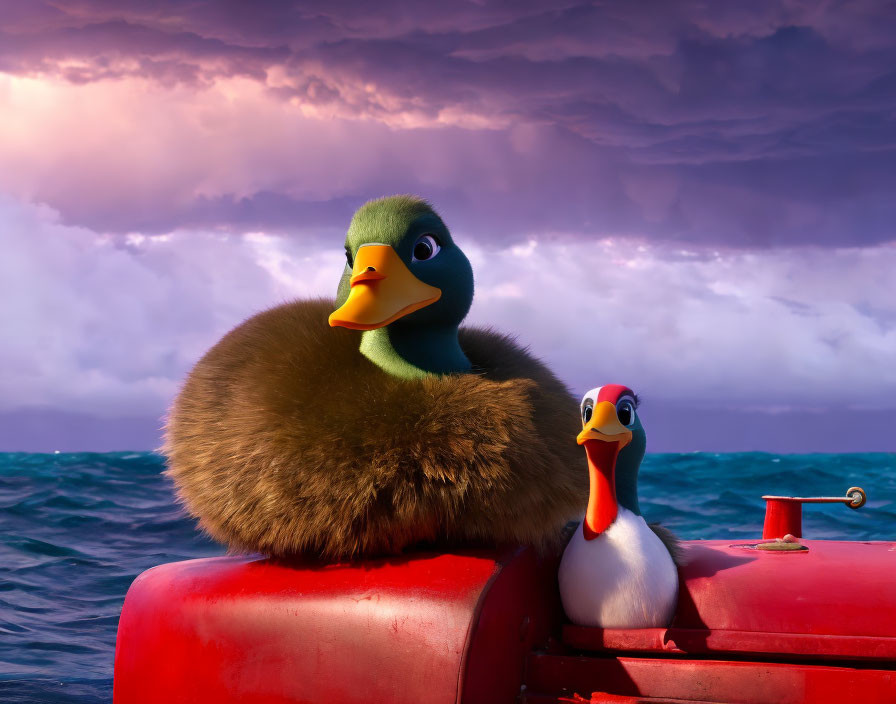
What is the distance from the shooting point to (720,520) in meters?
6.01

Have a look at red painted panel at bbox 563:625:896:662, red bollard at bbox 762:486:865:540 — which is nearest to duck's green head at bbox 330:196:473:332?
red painted panel at bbox 563:625:896:662

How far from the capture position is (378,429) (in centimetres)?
185

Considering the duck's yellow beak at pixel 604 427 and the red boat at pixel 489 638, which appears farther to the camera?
the duck's yellow beak at pixel 604 427

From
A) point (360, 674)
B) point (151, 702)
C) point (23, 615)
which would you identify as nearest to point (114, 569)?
point (23, 615)

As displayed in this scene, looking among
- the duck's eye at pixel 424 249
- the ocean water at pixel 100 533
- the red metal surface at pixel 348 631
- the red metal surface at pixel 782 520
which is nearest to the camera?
the red metal surface at pixel 348 631

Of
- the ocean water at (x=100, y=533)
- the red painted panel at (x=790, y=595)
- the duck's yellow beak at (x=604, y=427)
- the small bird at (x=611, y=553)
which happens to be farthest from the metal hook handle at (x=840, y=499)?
the ocean water at (x=100, y=533)

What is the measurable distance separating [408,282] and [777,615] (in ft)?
3.25

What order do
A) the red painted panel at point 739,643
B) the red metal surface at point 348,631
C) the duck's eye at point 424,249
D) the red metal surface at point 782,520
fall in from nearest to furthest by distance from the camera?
the red metal surface at point 348,631
the red painted panel at point 739,643
the duck's eye at point 424,249
the red metal surface at point 782,520

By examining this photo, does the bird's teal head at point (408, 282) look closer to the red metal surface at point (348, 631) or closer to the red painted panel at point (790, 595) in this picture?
the red metal surface at point (348, 631)

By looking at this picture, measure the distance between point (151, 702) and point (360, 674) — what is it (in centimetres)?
53

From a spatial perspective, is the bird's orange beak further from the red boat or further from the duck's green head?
the duck's green head

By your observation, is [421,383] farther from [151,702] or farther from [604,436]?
[151,702]

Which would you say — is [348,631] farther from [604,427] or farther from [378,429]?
[604,427]

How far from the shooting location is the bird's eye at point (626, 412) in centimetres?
203
